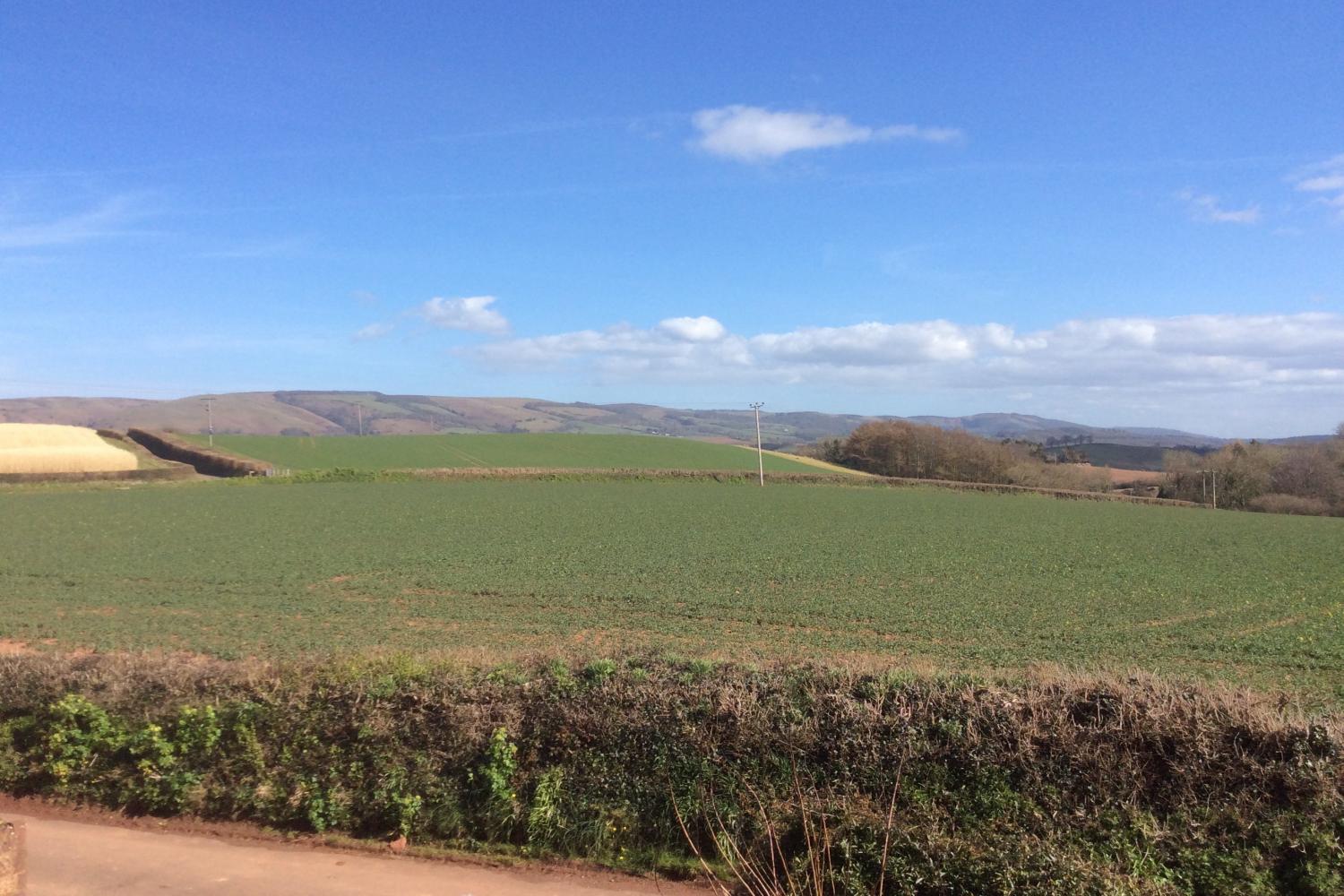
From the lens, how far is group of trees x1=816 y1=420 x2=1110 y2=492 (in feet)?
274

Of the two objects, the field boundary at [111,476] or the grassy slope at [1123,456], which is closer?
the field boundary at [111,476]

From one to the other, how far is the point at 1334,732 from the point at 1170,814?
4.53 ft

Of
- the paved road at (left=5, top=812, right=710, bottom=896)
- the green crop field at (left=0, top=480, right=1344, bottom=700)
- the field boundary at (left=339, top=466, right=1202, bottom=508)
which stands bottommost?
the green crop field at (left=0, top=480, right=1344, bottom=700)

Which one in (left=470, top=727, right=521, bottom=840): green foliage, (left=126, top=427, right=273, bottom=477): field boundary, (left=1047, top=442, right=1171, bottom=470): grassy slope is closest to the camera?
(left=470, top=727, right=521, bottom=840): green foliage

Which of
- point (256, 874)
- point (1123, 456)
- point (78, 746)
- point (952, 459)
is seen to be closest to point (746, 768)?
point (256, 874)

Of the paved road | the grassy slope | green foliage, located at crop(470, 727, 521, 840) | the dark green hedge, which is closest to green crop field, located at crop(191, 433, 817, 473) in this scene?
the grassy slope

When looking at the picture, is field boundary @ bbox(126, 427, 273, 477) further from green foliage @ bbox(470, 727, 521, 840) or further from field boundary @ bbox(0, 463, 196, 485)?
green foliage @ bbox(470, 727, 521, 840)

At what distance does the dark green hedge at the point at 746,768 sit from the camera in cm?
591

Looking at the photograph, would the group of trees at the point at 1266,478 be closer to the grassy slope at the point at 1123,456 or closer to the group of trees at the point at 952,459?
the group of trees at the point at 952,459

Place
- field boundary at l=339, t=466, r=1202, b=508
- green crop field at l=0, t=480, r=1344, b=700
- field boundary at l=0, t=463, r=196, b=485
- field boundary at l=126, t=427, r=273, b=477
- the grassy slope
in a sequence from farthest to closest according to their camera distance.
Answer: the grassy slope → field boundary at l=126, t=427, r=273, b=477 → field boundary at l=339, t=466, r=1202, b=508 → field boundary at l=0, t=463, r=196, b=485 → green crop field at l=0, t=480, r=1344, b=700

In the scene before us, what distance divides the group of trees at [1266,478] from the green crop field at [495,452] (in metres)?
35.6

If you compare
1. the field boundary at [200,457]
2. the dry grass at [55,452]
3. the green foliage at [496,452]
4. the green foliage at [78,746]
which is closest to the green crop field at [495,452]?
the green foliage at [496,452]

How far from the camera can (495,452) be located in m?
87.9

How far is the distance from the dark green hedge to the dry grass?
62.1 metres
